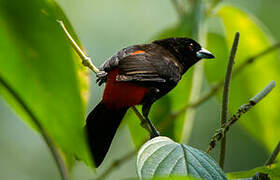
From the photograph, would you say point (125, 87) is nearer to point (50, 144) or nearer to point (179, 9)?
point (179, 9)

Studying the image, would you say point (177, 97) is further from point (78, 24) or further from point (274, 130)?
point (78, 24)

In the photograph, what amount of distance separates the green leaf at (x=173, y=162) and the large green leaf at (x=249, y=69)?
4.71 ft

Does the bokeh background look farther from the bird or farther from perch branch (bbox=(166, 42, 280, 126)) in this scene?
perch branch (bbox=(166, 42, 280, 126))

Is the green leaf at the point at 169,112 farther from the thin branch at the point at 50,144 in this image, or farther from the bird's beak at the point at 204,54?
the thin branch at the point at 50,144

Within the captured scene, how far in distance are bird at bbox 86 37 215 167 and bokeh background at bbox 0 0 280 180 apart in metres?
4.16

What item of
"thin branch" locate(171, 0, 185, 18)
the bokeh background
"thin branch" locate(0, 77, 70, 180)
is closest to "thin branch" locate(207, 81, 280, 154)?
"thin branch" locate(0, 77, 70, 180)

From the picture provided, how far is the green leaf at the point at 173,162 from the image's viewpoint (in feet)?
4.31

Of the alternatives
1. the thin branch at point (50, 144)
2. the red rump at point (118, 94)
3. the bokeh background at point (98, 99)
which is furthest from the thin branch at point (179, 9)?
the bokeh background at point (98, 99)

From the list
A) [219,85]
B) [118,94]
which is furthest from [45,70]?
[219,85]

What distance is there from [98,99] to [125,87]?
5.03m

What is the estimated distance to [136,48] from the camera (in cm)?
317

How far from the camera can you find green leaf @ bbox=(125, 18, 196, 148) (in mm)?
2518

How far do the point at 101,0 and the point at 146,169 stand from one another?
7512mm

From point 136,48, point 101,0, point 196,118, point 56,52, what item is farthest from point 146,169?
point 101,0
